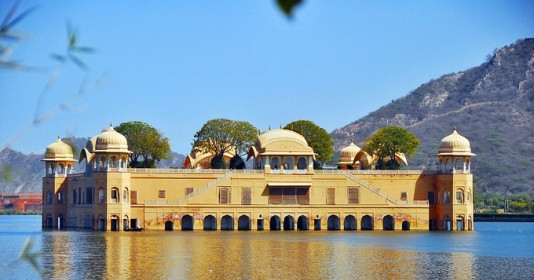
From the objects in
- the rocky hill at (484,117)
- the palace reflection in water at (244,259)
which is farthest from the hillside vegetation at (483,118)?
the palace reflection in water at (244,259)

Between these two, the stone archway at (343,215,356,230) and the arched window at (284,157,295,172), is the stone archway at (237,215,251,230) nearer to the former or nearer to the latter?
the arched window at (284,157,295,172)

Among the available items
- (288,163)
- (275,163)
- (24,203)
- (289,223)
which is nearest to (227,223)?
(289,223)

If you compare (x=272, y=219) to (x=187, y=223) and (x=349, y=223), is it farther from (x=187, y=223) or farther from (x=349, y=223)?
(x=187, y=223)

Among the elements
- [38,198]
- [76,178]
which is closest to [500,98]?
[38,198]

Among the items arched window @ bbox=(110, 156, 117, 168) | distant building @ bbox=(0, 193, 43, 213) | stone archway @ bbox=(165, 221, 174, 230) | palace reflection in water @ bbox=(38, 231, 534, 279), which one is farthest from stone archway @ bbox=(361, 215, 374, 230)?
distant building @ bbox=(0, 193, 43, 213)

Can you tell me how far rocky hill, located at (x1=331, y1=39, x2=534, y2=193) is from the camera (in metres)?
141

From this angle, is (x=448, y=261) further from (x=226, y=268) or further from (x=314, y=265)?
(x=226, y=268)

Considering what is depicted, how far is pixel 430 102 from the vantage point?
191m

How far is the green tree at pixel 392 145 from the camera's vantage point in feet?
245

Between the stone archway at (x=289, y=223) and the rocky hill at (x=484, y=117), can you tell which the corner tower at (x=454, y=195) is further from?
the rocky hill at (x=484, y=117)

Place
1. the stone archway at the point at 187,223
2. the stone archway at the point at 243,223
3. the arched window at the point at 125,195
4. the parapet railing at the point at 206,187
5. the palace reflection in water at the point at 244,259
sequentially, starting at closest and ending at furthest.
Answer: the palace reflection in water at the point at 244,259
the arched window at the point at 125,195
the parapet railing at the point at 206,187
the stone archway at the point at 187,223
the stone archway at the point at 243,223

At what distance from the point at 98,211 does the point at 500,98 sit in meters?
122

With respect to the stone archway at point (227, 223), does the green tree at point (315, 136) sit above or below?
above

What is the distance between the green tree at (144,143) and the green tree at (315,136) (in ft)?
30.9
